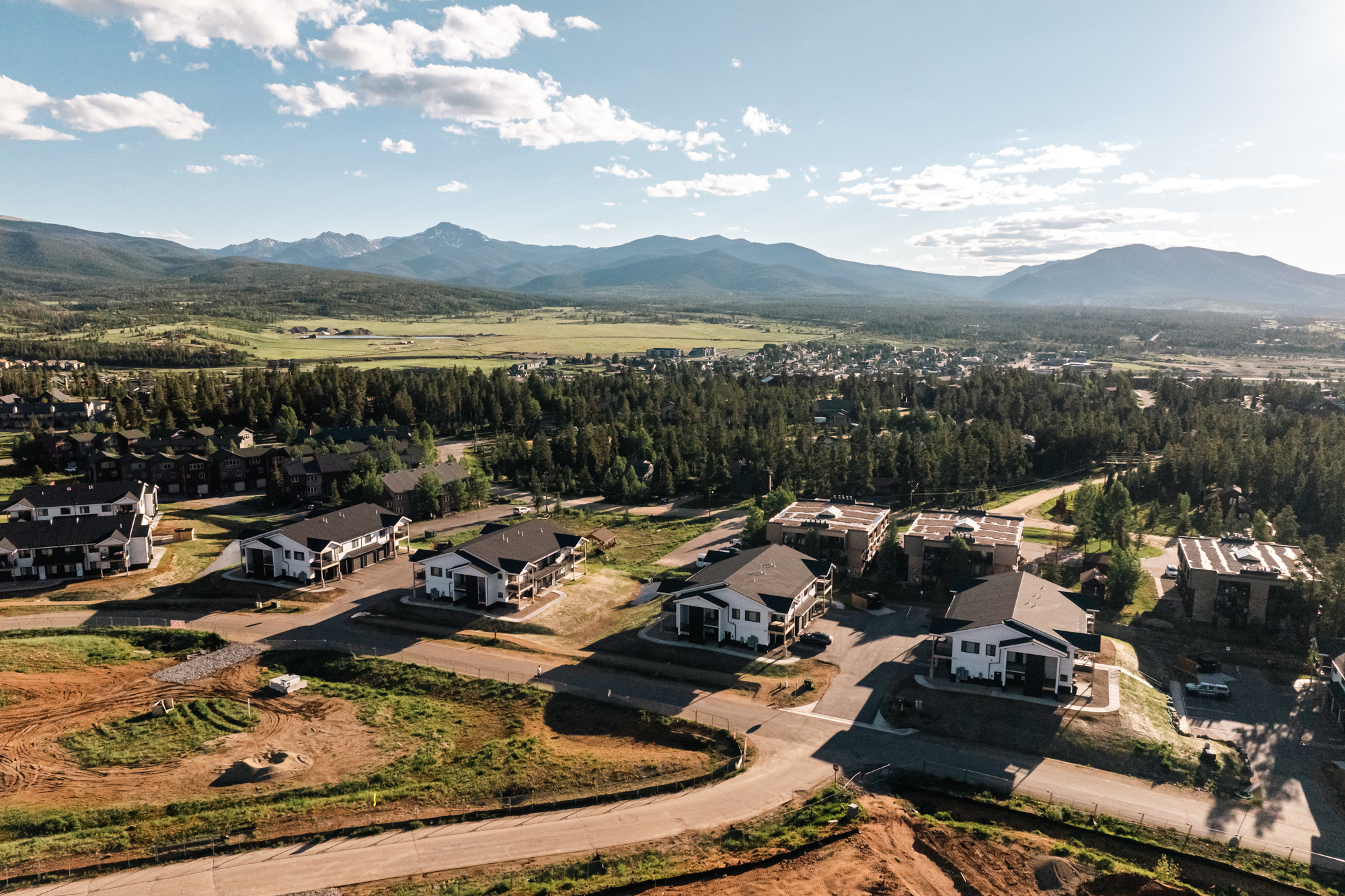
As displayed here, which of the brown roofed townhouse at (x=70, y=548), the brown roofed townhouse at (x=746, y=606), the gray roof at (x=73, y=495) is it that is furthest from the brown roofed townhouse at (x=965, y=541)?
the gray roof at (x=73, y=495)

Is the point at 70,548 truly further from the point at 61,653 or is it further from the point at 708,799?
the point at 708,799

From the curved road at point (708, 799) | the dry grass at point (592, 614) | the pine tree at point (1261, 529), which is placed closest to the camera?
the curved road at point (708, 799)

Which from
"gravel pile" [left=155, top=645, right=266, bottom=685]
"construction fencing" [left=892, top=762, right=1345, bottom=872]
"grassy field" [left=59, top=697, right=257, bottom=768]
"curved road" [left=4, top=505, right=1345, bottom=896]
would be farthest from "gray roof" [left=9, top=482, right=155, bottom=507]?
"construction fencing" [left=892, top=762, right=1345, bottom=872]

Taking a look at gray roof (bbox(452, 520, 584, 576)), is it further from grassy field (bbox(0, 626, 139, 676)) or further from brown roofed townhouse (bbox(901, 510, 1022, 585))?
brown roofed townhouse (bbox(901, 510, 1022, 585))

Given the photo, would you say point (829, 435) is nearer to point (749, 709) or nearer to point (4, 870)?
point (749, 709)

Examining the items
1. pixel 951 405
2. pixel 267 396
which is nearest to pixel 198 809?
pixel 267 396

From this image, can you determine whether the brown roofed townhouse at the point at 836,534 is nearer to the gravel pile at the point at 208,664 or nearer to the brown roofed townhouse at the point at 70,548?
the gravel pile at the point at 208,664
